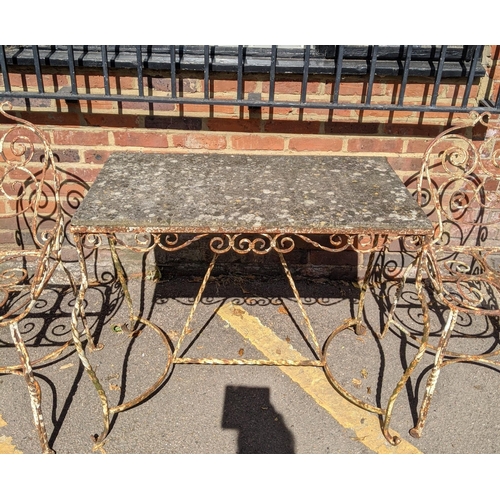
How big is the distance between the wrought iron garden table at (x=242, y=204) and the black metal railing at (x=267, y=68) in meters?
0.37

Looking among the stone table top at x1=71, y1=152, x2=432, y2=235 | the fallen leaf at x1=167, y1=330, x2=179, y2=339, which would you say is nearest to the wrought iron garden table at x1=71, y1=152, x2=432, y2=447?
the stone table top at x1=71, y1=152, x2=432, y2=235

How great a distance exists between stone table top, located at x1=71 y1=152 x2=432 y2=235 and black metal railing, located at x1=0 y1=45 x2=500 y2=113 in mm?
377

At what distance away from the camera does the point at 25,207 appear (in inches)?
130

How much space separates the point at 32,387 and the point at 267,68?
2.02 meters

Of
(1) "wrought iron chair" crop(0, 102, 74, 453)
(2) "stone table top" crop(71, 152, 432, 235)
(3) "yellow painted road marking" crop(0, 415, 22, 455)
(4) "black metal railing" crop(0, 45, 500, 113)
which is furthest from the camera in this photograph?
(4) "black metal railing" crop(0, 45, 500, 113)

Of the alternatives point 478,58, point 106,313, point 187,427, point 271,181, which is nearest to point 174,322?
point 106,313

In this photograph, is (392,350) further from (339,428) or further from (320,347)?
(339,428)

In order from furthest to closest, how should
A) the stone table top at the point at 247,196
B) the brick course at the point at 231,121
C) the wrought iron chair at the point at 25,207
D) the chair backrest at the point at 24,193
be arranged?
the chair backrest at the point at 24,193, the brick course at the point at 231,121, the wrought iron chair at the point at 25,207, the stone table top at the point at 247,196

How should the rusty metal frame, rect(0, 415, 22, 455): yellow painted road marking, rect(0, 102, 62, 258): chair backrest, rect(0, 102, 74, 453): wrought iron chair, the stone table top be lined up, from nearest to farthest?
the stone table top
the rusty metal frame
rect(0, 415, 22, 455): yellow painted road marking
rect(0, 102, 74, 453): wrought iron chair
rect(0, 102, 62, 258): chair backrest

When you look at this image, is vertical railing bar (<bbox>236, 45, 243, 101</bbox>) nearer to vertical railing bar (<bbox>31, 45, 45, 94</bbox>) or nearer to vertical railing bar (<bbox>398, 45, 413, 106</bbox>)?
vertical railing bar (<bbox>398, 45, 413, 106</bbox>)

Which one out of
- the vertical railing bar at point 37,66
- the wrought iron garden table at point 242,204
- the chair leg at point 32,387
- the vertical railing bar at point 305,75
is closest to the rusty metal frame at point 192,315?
the wrought iron garden table at point 242,204

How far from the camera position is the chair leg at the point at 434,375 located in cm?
231

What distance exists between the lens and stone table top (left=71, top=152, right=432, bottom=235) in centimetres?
213

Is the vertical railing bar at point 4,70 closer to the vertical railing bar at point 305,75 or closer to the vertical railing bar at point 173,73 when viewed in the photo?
the vertical railing bar at point 173,73
